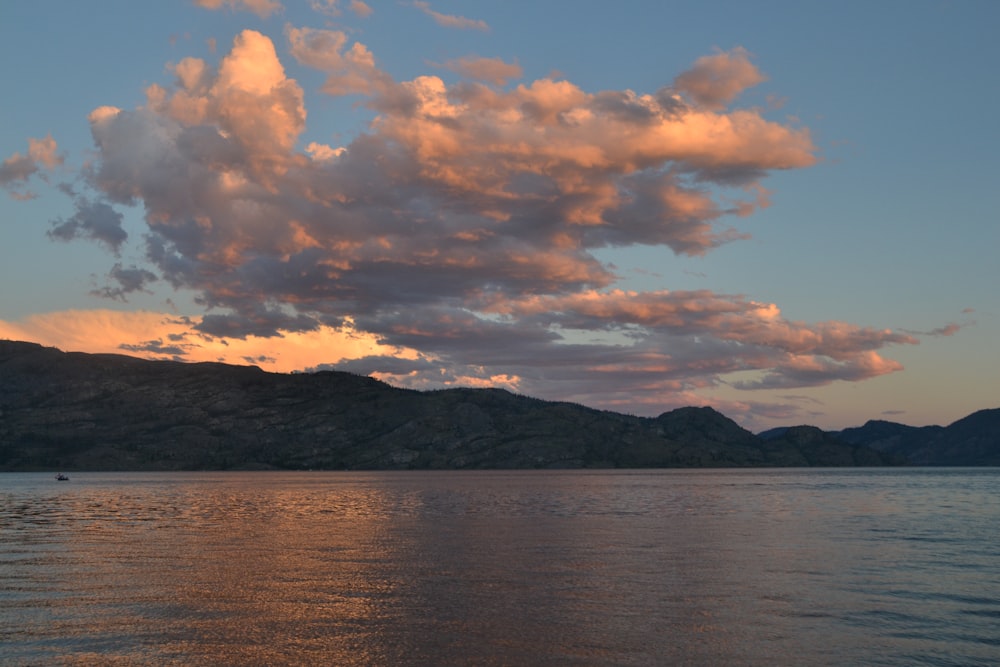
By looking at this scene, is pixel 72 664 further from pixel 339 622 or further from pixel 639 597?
pixel 639 597

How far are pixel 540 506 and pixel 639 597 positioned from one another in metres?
109

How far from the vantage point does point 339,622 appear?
161 ft

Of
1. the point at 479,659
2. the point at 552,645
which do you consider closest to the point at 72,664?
the point at 479,659

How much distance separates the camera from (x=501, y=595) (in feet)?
193

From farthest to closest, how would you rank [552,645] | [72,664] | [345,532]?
[345,532], [552,645], [72,664]

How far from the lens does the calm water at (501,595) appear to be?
43.1 m

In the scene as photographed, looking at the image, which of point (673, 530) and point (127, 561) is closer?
point (127, 561)

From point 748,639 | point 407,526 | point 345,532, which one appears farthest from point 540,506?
point 748,639

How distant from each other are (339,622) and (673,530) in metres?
66.7

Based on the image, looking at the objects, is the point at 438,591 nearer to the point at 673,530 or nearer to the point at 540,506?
the point at 673,530

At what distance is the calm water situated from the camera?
4306cm

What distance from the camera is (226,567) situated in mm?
72438

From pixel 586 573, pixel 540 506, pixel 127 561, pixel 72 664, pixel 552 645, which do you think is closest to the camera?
pixel 72 664

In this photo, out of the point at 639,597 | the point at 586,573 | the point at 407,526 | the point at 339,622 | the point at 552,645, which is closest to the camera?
the point at 552,645
